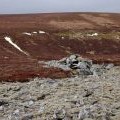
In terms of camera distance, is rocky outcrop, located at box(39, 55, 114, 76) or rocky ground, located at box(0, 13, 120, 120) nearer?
rocky ground, located at box(0, 13, 120, 120)

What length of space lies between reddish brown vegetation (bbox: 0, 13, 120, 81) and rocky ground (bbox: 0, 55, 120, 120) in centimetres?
1019

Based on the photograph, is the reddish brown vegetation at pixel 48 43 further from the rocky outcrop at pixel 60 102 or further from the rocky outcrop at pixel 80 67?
the rocky outcrop at pixel 60 102

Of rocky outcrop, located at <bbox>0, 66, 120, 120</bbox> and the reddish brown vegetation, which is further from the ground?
rocky outcrop, located at <bbox>0, 66, 120, 120</bbox>

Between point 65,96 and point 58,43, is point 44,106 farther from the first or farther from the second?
point 58,43

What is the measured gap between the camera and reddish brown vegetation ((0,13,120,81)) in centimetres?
4991

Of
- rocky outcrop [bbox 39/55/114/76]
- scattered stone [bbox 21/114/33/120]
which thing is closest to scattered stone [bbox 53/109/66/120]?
scattered stone [bbox 21/114/33/120]

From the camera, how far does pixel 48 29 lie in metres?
97.9

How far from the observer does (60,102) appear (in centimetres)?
2694

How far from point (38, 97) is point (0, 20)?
7864 centimetres

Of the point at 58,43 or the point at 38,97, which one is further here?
the point at 58,43

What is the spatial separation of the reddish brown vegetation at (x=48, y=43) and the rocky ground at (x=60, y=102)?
33.4ft

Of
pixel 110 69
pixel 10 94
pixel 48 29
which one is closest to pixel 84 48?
pixel 48 29

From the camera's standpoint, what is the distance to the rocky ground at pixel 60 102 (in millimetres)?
22703

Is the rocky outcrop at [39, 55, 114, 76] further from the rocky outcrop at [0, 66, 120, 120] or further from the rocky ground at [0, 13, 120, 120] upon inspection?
the rocky outcrop at [0, 66, 120, 120]
